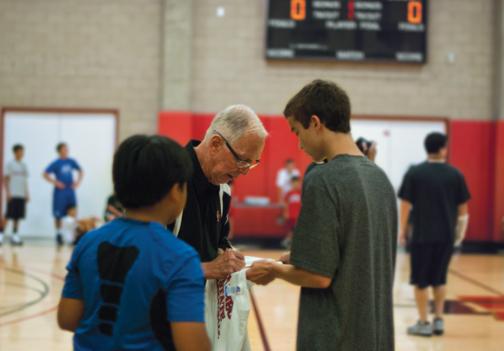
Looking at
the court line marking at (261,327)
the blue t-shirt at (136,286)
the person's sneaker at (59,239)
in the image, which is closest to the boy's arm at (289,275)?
the blue t-shirt at (136,286)

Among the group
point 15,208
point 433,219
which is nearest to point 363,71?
point 15,208

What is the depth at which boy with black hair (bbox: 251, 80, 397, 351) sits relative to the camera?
7.07 feet

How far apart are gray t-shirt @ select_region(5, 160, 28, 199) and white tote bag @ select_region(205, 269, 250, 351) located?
36.0ft

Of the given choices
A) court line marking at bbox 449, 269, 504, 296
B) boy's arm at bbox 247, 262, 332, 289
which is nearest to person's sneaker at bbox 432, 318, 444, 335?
court line marking at bbox 449, 269, 504, 296

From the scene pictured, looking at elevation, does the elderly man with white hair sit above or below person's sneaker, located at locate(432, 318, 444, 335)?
above

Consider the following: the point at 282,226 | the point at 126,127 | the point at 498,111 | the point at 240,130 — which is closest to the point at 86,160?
the point at 126,127

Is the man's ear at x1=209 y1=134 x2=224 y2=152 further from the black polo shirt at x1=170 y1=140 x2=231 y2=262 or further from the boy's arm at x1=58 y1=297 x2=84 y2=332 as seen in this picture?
the boy's arm at x1=58 y1=297 x2=84 y2=332

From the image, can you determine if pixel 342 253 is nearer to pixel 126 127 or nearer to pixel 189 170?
pixel 189 170

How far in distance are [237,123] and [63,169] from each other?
36.0 feet

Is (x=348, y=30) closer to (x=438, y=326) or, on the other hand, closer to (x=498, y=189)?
(x=498, y=189)

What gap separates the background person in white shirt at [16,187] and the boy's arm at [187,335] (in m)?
11.7

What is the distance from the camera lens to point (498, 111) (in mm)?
13891

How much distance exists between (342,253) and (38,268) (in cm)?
850

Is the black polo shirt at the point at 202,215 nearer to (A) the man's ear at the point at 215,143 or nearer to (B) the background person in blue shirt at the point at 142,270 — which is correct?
(A) the man's ear at the point at 215,143
